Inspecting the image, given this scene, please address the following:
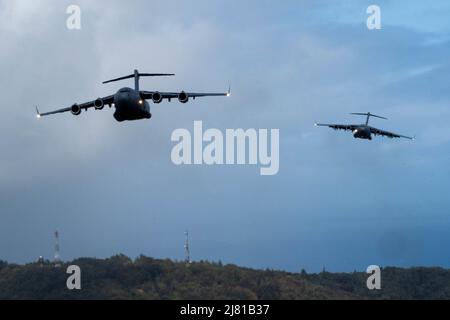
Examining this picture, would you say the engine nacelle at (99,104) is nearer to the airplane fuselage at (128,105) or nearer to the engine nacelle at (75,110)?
the engine nacelle at (75,110)

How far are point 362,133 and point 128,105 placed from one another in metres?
53.4

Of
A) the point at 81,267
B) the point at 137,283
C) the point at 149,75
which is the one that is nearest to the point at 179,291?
the point at 137,283

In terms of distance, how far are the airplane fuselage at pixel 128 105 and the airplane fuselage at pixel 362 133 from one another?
5006 cm

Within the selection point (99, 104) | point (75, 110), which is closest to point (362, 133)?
point (99, 104)

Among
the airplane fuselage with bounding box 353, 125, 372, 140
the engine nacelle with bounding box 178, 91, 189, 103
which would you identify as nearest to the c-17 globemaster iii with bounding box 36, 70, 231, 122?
the engine nacelle with bounding box 178, 91, 189, 103

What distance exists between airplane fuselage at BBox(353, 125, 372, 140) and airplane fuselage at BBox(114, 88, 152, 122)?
5006 centimetres

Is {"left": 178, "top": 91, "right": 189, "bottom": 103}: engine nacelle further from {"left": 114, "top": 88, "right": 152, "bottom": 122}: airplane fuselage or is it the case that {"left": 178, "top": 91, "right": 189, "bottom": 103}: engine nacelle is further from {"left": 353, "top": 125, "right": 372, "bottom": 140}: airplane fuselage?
{"left": 353, "top": 125, "right": 372, "bottom": 140}: airplane fuselage

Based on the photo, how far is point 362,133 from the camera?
125 m

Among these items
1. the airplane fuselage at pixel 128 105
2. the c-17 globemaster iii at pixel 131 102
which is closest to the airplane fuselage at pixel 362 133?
the c-17 globemaster iii at pixel 131 102

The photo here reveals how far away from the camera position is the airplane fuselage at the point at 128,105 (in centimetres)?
7988
